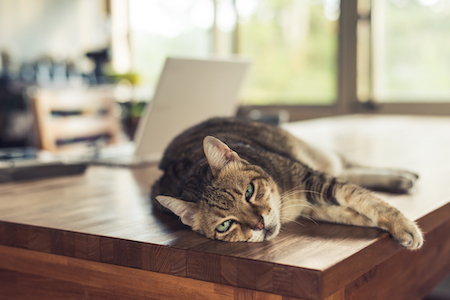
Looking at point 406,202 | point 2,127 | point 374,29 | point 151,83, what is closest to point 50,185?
point 406,202

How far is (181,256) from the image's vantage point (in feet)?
2.45

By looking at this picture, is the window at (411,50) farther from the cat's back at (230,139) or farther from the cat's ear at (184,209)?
the cat's ear at (184,209)

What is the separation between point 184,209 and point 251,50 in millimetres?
4555

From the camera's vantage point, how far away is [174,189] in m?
1.03

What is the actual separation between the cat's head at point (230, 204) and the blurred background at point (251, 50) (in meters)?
2.02

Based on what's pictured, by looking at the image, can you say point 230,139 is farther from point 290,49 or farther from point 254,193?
point 290,49

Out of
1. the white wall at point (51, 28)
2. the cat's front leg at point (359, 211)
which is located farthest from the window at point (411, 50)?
the cat's front leg at point (359, 211)

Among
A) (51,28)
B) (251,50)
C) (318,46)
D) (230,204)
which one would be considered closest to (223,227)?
(230,204)

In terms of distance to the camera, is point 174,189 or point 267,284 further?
point 174,189

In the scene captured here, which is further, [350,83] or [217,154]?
[350,83]

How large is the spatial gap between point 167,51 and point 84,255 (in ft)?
17.3

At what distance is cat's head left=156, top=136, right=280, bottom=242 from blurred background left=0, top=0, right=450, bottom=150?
79.4 inches

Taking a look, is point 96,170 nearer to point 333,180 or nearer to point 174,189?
point 174,189

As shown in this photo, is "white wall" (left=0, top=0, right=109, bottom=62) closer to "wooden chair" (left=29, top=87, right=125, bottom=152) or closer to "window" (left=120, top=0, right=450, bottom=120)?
"window" (left=120, top=0, right=450, bottom=120)
